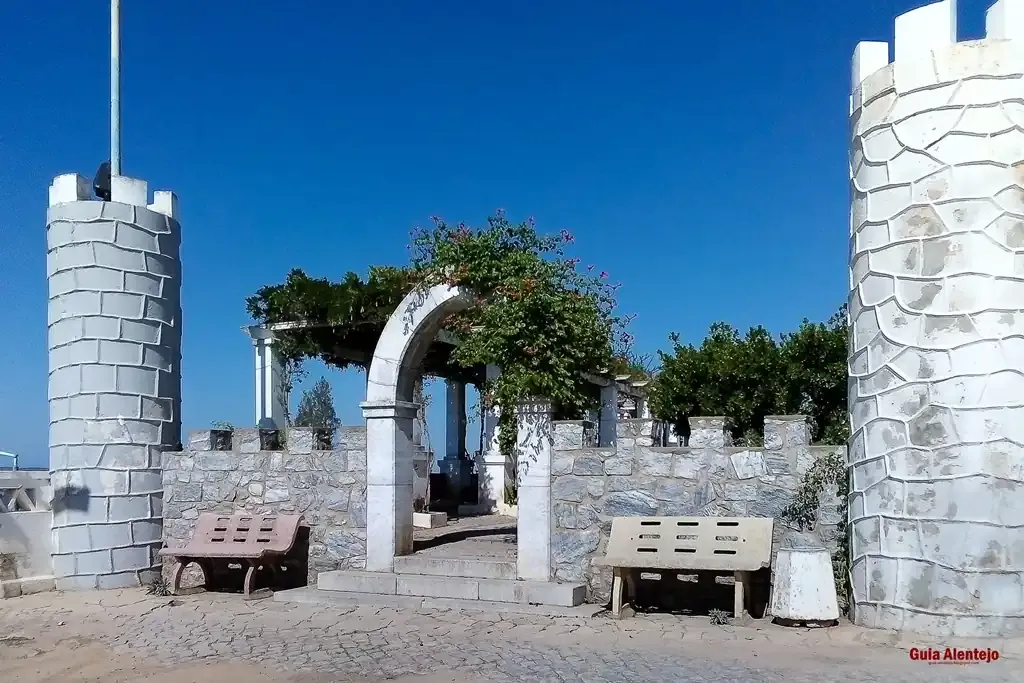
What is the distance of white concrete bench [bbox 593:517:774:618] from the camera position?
22.3ft

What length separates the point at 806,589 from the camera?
6551 mm

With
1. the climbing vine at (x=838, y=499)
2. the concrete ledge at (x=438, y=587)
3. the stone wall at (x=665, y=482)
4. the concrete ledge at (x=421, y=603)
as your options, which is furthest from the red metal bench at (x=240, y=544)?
the climbing vine at (x=838, y=499)

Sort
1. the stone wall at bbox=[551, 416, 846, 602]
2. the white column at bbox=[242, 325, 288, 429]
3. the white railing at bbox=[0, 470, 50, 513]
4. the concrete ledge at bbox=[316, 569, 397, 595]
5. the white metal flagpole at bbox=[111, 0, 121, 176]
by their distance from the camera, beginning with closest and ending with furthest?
the stone wall at bbox=[551, 416, 846, 602] < the concrete ledge at bbox=[316, 569, 397, 595] < the white railing at bbox=[0, 470, 50, 513] < the white metal flagpole at bbox=[111, 0, 121, 176] < the white column at bbox=[242, 325, 288, 429]

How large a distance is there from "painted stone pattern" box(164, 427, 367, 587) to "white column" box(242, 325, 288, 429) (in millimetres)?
6363

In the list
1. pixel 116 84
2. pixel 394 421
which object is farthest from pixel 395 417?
pixel 116 84

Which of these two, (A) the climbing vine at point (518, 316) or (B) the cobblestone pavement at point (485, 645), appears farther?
(A) the climbing vine at point (518, 316)

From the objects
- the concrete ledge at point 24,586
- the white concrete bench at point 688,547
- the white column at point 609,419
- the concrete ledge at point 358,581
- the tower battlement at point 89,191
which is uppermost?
the tower battlement at point 89,191

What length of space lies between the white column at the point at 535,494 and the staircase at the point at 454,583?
19 centimetres

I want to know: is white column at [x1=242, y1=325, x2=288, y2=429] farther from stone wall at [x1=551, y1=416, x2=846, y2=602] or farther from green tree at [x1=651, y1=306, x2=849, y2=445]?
stone wall at [x1=551, y1=416, x2=846, y2=602]

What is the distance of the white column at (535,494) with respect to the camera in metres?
7.90

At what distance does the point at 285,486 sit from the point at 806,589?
5.20 metres

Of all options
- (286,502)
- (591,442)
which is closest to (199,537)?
(286,502)

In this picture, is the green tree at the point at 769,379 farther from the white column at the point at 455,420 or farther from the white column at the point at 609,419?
the white column at the point at 455,420

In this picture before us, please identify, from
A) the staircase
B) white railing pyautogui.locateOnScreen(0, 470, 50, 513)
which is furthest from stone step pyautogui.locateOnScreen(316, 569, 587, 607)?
white railing pyautogui.locateOnScreen(0, 470, 50, 513)
